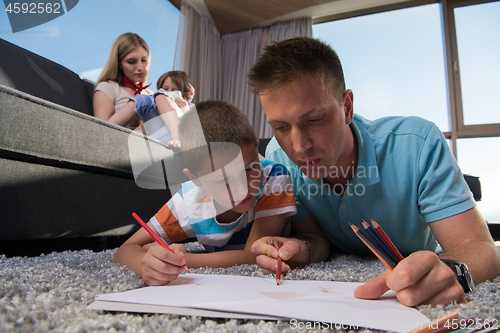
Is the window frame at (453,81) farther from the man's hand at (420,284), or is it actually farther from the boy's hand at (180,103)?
the man's hand at (420,284)

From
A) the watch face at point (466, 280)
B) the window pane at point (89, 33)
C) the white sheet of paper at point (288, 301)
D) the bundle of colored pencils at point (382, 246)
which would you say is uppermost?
the window pane at point (89, 33)

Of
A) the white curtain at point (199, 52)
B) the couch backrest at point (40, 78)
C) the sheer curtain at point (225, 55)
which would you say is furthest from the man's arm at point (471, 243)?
the white curtain at point (199, 52)

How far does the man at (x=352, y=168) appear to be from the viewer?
23.4 inches

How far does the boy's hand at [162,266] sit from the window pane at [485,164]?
3349 mm

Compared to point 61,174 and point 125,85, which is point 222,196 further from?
point 125,85

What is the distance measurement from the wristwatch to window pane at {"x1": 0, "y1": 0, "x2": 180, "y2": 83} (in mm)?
2356

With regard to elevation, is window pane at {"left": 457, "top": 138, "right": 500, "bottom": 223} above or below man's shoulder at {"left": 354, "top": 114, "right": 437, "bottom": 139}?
below

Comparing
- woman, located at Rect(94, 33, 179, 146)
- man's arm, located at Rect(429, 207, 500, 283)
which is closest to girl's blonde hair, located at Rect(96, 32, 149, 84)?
woman, located at Rect(94, 33, 179, 146)

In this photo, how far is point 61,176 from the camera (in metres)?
0.88

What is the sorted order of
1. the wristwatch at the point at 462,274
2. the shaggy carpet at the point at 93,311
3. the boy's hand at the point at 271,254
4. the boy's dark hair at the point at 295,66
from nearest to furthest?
the shaggy carpet at the point at 93,311, the wristwatch at the point at 462,274, the boy's hand at the point at 271,254, the boy's dark hair at the point at 295,66

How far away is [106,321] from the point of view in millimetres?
283

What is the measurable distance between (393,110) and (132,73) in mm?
2812

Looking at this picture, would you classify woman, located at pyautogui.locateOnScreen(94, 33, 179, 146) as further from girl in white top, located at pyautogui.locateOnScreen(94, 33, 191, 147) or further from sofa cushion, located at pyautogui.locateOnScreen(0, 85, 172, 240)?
sofa cushion, located at pyautogui.locateOnScreen(0, 85, 172, 240)

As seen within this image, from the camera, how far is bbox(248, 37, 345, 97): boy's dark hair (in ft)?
2.17
